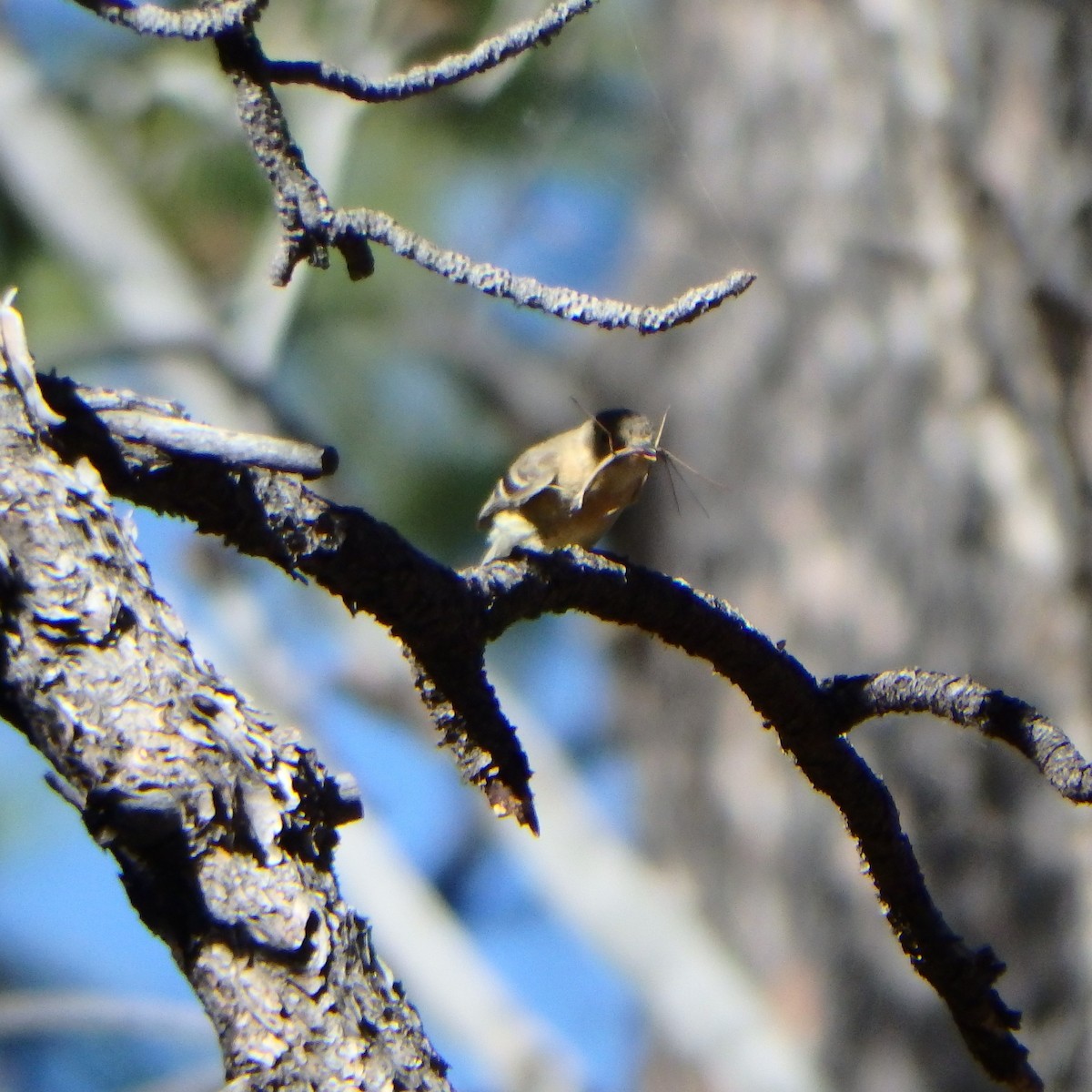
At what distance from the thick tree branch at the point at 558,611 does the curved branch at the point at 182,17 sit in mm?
370

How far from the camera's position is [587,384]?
19.5 ft

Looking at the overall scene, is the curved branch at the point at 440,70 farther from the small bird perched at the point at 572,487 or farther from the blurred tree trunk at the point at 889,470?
the blurred tree trunk at the point at 889,470

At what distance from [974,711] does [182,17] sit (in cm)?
110

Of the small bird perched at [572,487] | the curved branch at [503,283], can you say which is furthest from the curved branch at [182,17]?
the small bird perched at [572,487]

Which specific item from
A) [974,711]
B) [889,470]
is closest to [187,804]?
[974,711]

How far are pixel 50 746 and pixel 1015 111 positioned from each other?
4637 mm

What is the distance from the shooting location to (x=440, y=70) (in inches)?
61.0

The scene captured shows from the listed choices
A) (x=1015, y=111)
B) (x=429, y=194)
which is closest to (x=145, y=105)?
(x=429, y=194)

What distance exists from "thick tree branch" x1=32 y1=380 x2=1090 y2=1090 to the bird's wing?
153 centimetres

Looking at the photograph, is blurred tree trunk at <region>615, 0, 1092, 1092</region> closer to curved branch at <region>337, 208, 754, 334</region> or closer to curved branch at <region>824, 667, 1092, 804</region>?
curved branch at <region>824, 667, 1092, 804</region>

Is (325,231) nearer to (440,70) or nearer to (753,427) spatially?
(440,70)

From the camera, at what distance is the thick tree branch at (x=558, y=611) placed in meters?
1.47

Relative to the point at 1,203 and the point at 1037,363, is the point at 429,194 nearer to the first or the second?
the point at 1,203

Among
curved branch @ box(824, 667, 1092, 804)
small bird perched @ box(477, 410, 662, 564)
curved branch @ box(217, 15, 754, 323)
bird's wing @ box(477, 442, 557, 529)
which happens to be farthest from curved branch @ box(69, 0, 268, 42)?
bird's wing @ box(477, 442, 557, 529)
